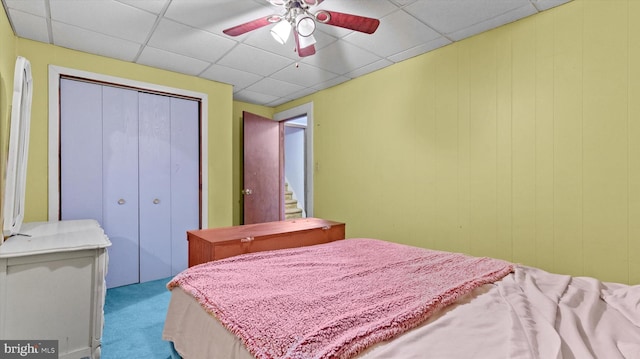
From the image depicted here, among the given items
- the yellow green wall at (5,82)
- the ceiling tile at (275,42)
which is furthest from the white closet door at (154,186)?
the ceiling tile at (275,42)

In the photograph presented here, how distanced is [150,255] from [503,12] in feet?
13.5

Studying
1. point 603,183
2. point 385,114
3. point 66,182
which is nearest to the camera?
point 603,183

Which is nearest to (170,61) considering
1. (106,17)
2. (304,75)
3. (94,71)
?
(94,71)

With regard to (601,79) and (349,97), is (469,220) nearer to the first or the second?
(601,79)

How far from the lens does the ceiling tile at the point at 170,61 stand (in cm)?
295

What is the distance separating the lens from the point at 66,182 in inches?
113

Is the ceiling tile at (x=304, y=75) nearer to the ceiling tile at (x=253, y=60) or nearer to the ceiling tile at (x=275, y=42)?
the ceiling tile at (x=253, y=60)

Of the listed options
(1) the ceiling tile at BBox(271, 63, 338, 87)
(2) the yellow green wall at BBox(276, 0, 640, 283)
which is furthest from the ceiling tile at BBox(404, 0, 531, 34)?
(1) the ceiling tile at BBox(271, 63, 338, 87)

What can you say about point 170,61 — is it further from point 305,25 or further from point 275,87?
point 305,25

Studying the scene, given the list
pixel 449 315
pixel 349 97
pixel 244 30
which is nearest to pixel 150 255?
pixel 244 30

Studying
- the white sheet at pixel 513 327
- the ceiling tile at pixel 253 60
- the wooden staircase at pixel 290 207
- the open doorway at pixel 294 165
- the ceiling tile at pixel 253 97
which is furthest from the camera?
the open doorway at pixel 294 165

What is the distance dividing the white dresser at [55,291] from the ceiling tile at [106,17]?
1686mm

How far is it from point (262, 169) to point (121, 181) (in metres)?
1.89

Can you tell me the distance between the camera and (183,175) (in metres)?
3.59
